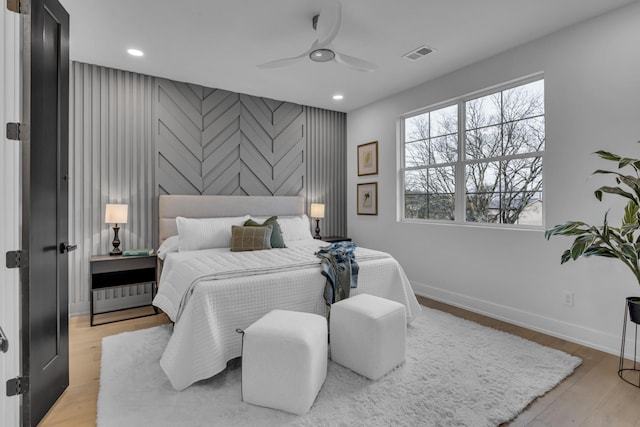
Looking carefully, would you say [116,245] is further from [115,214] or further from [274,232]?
[274,232]

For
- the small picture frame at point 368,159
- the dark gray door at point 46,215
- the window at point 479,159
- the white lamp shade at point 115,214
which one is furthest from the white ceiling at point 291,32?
the white lamp shade at point 115,214

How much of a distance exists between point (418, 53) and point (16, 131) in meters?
3.25

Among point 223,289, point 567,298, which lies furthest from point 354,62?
point 567,298

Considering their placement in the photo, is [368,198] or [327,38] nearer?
[327,38]

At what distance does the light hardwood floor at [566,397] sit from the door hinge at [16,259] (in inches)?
36.3

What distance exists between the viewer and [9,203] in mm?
1530

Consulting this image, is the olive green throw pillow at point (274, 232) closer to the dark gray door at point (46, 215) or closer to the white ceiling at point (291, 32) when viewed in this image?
the white ceiling at point (291, 32)

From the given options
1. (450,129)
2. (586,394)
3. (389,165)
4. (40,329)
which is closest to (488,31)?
(450,129)

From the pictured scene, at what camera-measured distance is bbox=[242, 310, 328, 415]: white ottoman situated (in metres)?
1.81

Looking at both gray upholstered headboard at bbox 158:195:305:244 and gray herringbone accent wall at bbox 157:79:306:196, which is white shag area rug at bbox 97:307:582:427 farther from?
gray herringbone accent wall at bbox 157:79:306:196

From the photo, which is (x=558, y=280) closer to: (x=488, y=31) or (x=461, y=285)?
(x=461, y=285)

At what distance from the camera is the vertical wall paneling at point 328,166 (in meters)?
5.14

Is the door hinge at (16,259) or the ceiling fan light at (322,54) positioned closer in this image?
the door hinge at (16,259)

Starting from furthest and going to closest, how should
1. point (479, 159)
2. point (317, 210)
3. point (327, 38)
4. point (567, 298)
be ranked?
point (317, 210)
point (479, 159)
point (567, 298)
point (327, 38)
